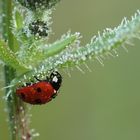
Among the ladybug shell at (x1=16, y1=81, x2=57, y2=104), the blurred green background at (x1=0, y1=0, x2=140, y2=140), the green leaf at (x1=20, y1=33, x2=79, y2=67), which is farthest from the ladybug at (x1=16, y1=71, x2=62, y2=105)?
the blurred green background at (x1=0, y1=0, x2=140, y2=140)

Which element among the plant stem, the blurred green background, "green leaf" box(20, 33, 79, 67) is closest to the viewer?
the plant stem

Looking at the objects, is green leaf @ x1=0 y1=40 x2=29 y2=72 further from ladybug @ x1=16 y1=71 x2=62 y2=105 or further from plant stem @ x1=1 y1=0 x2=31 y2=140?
ladybug @ x1=16 y1=71 x2=62 y2=105

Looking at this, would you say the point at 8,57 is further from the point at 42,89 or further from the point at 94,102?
the point at 94,102

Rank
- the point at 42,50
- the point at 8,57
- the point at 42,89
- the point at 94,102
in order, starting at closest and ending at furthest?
the point at 8,57, the point at 42,50, the point at 42,89, the point at 94,102

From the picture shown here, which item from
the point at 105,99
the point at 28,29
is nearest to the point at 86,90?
the point at 105,99

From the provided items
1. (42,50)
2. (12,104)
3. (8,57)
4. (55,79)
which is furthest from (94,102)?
(8,57)

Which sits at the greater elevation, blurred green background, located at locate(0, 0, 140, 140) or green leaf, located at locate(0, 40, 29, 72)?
blurred green background, located at locate(0, 0, 140, 140)
